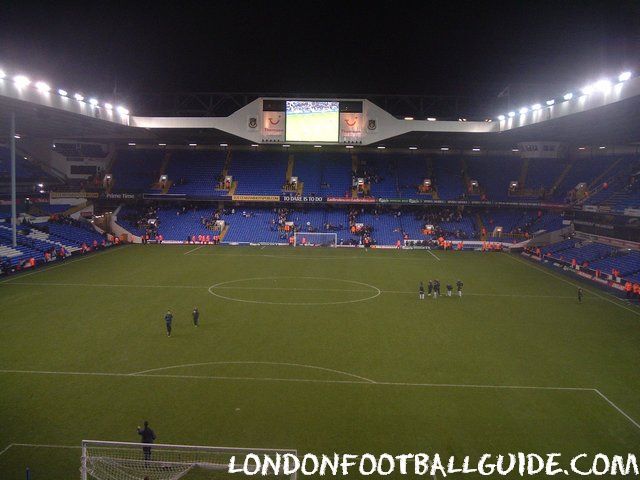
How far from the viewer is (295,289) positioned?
31.5 meters

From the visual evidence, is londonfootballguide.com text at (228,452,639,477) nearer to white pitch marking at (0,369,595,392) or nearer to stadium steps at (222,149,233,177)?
white pitch marking at (0,369,595,392)

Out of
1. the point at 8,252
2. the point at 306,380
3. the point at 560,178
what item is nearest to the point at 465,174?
the point at 560,178

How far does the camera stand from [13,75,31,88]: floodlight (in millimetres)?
30381

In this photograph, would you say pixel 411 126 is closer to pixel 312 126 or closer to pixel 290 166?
pixel 312 126

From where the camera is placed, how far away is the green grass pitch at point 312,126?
159ft

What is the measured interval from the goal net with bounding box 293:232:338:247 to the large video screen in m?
11.4

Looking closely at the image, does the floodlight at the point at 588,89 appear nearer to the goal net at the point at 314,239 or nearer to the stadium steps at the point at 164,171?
→ the goal net at the point at 314,239

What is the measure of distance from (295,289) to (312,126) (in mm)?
22568

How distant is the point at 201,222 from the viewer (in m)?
58.2

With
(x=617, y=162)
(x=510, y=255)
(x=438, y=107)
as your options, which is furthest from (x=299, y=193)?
(x=617, y=162)

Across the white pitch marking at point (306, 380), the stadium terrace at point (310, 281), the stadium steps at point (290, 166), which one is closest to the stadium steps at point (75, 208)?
the stadium terrace at point (310, 281)

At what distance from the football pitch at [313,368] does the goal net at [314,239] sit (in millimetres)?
20423

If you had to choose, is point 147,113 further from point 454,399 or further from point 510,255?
point 454,399

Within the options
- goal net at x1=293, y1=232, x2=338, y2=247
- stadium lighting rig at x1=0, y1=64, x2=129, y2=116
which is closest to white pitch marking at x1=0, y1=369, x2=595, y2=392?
stadium lighting rig at x1=0, y1=64, x2=129, y2=116
